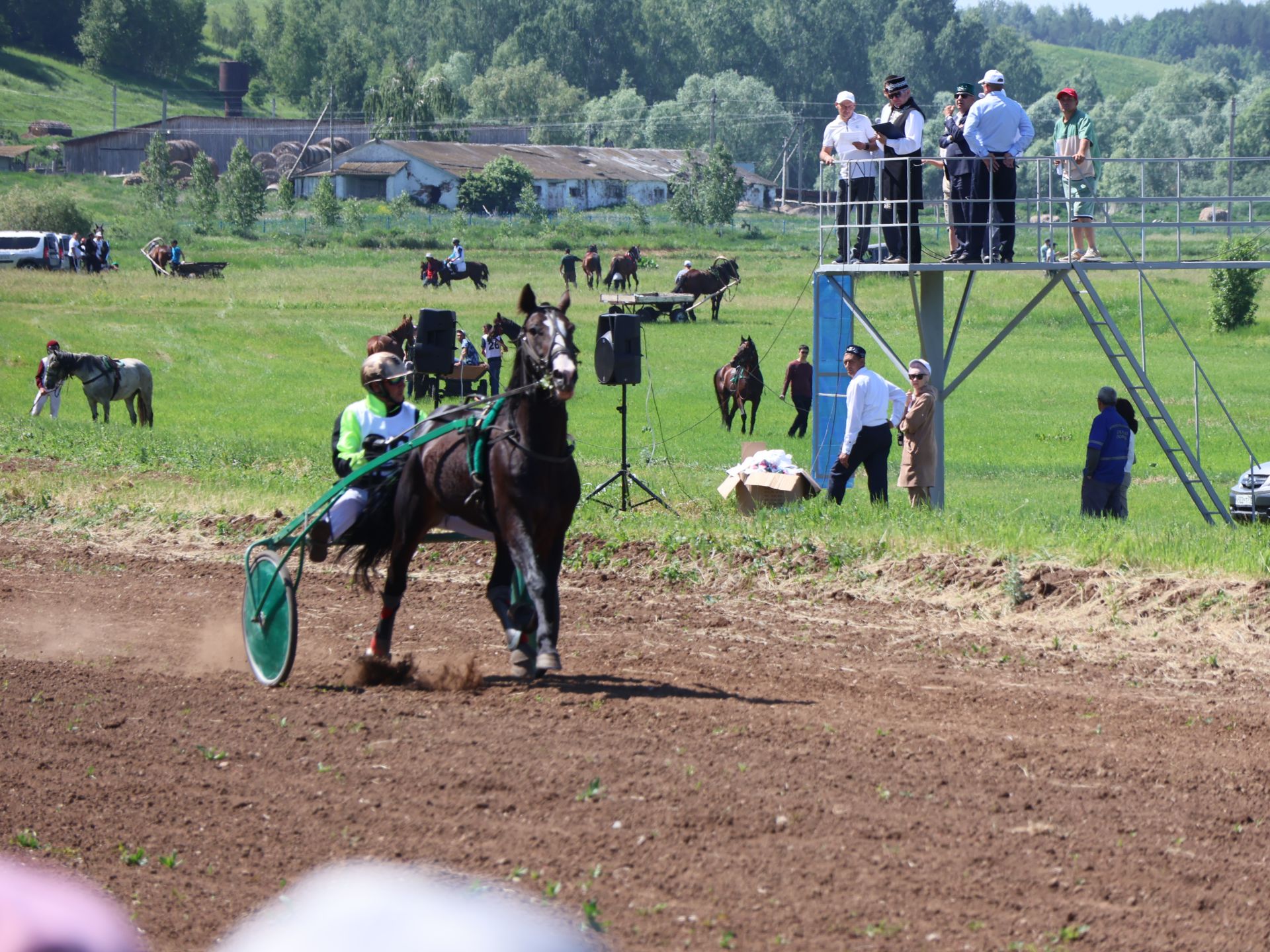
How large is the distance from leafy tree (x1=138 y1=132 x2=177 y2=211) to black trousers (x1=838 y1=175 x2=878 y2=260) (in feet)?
225

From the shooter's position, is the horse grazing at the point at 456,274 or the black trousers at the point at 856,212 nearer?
the black trousers at the point at 856,212

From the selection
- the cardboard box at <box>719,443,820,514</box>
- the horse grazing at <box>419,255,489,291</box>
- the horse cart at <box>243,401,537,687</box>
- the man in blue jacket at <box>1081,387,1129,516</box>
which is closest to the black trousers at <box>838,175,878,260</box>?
the cardboard box at <box>719,443,820,514</box>

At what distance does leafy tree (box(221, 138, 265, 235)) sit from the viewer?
78.9 meters

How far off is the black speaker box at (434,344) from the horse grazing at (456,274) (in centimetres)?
4158

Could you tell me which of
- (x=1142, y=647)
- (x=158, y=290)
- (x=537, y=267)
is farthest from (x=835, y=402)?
(x=537, y=267)

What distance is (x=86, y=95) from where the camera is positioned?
146500 millimetres

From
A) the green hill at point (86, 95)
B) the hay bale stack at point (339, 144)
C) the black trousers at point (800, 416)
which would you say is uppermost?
the green hill at point (86, 95)

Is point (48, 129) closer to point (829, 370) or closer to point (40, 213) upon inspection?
point (40, 213)

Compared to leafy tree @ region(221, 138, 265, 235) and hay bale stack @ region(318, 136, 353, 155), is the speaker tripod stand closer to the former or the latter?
leafy tree @ region(221, 138, 265, 235)

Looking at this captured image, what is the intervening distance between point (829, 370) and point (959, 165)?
3559 mm

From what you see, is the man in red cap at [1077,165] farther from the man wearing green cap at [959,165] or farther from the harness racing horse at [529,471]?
the harness racing horse at [529,471]

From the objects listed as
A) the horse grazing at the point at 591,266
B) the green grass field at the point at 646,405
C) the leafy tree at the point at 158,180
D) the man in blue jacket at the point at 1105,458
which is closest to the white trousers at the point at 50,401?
the green grass field at the point at 646,405

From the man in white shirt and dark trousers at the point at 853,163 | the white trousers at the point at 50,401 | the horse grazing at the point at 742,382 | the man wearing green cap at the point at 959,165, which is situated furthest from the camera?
the horse grazing at the point at 742,382

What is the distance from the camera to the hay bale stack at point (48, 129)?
12612 cm
